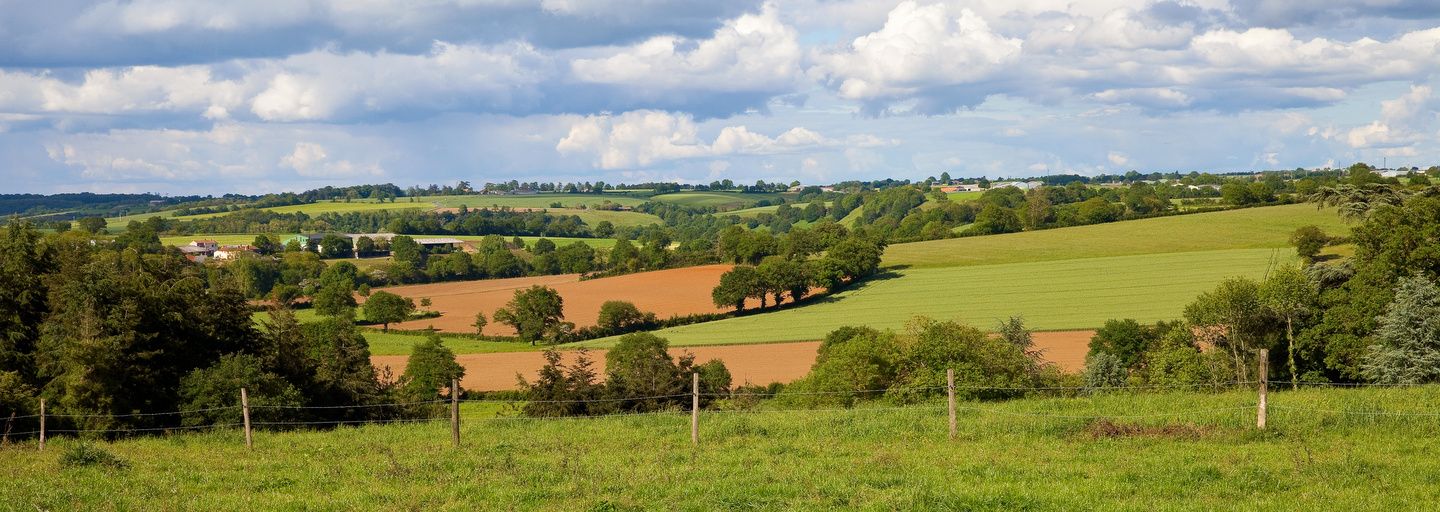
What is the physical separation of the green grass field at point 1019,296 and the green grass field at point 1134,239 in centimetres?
465

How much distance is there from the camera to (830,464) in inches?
595

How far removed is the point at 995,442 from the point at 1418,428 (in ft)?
20.7

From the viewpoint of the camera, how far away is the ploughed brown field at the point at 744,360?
58188 millimetres

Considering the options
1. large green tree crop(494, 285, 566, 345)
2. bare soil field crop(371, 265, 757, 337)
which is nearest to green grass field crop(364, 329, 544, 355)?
large green tree crop(494, 285, 566, 345)

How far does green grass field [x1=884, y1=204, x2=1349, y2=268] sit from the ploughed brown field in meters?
38.7

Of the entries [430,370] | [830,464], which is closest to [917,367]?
[830,464]

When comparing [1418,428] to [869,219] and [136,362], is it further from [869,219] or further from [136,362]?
[869,219]

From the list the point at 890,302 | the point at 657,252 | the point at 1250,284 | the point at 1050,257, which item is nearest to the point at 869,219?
the point at 657,252

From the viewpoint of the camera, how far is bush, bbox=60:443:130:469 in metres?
16.3

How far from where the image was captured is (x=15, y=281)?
2995 centimetres

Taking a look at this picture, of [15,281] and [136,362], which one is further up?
[15,281]

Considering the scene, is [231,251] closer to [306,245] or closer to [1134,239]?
[306,245]

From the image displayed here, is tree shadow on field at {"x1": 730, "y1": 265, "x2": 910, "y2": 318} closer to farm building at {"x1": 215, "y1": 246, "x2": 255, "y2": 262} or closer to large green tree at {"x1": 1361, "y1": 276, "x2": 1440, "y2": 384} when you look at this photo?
large green tree at {"x1": 1361, "y1": 276, "x2": 1440, "y2": 384}

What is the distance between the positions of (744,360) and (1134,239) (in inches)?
2382
